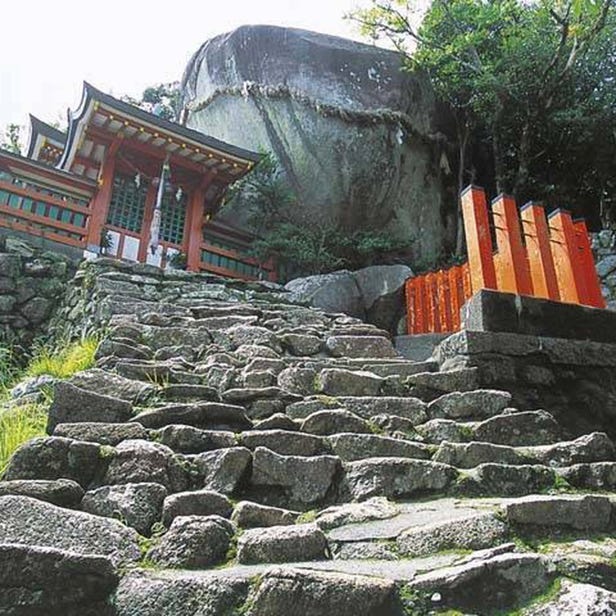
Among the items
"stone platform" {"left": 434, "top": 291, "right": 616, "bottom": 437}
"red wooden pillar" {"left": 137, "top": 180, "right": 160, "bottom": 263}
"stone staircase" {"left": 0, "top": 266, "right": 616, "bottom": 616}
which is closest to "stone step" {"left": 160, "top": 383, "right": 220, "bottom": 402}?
"stone staircase" {"left": 0, "top": 266, "right": 616, "bottom": 616}

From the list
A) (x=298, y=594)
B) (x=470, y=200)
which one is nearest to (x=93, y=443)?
(x=298, y=594)

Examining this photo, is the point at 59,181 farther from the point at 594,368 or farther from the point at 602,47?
the point at 602,47

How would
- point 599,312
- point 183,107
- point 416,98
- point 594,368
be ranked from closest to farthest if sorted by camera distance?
point 594,368 < point 599,312 < point 416,98 < point 183,107

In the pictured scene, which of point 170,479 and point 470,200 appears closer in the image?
point 170,479

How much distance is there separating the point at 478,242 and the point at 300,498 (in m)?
2.85

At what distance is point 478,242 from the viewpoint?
14.2 ft

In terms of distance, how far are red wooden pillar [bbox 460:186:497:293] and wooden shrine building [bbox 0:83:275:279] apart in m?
7.53

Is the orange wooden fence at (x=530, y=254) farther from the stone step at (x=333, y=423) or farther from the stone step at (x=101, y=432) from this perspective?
the stone step at (x=101, y=432)

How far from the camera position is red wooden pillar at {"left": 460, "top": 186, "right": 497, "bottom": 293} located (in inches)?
167

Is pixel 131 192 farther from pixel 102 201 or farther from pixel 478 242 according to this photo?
pixel 478 242

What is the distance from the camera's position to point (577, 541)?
1.90 m

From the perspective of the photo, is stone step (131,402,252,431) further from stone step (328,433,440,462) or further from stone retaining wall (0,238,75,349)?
stone retaining wall (0,238,75,349)

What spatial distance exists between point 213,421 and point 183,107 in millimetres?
17082

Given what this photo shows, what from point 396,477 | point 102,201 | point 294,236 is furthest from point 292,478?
point 294,236
